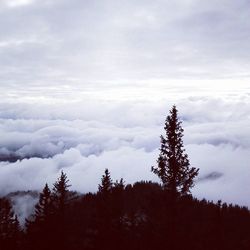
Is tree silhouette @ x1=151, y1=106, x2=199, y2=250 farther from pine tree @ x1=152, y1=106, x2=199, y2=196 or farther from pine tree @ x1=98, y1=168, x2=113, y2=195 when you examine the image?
pine tree @ x1=98, y1=168, x2=113, y2=195

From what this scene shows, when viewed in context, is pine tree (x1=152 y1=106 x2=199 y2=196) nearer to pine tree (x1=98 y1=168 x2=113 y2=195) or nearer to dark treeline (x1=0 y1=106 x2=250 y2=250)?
Result: dark treeline (x1=0 y1=106 x2=250 y2=250)

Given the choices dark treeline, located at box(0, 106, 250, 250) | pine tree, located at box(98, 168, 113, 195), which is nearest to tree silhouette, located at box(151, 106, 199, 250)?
dark treeline, located at box(0, 106, 250, 250)

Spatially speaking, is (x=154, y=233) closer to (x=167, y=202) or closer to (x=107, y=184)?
(x=167, y=202)

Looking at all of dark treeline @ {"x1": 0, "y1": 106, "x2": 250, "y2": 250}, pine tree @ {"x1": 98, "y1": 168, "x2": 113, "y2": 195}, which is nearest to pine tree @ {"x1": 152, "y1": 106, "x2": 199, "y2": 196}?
dark treeline @ {"x1": 0, "y1": 106, "x2": 250, "y2": 250}

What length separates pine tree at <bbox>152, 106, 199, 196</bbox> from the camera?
25.7 meters

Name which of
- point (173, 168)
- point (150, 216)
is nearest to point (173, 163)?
point (173, 168)

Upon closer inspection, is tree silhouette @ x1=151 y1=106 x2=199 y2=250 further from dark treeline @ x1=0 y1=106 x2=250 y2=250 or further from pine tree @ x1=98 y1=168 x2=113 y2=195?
pine tree @ x1=98 y1=168 x2=113 y2=195

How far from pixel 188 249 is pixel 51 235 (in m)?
10.0

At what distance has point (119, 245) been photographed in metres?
27.3

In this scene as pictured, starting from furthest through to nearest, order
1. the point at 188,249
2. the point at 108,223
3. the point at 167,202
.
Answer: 1. the point at 108,223
2. the point at 167,202
3. the point at 188,249

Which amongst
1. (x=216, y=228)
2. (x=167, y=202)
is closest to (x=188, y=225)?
(x=167, y=202)

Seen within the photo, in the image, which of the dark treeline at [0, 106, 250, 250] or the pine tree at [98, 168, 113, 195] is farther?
the pine tree at [98, 168, 113, 195]

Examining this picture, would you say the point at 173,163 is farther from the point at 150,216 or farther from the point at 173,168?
the point at 150,216

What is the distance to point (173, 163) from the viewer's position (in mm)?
26047
